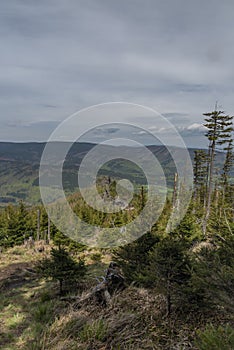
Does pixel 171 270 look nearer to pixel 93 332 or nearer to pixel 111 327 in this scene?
pixel 111 327

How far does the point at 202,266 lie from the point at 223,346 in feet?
5.34

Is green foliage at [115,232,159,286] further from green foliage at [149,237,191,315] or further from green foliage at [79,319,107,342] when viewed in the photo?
green foliage at [79,319,107,342]

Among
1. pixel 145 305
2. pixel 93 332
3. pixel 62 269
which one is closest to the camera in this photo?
pixel 93 332

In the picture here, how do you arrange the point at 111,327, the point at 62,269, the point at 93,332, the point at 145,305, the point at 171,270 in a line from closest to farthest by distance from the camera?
the point at 93,332 → the point at 111,327 → the point at 171,270 → the point at 145,305 → the point at 62,269

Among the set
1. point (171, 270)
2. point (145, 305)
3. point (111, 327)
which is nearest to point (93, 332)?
point (111, 327)

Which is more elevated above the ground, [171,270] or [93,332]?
[171,270]

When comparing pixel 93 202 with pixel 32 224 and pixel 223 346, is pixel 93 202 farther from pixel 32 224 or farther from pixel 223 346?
pixel 223 346

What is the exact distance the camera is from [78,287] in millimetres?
11680

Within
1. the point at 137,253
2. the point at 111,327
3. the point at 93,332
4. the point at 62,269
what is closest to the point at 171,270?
the point at 111,327

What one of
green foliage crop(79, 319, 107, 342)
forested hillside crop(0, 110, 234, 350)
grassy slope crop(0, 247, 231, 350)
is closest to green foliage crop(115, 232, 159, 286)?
forested hillside crop(0, 110, 234, 350)

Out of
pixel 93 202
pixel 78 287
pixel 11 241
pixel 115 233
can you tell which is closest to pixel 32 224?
pixel 11 241

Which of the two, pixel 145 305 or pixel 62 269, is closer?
pixel 145 305

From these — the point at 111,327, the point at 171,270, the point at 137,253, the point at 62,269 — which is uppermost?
the point at 171,270

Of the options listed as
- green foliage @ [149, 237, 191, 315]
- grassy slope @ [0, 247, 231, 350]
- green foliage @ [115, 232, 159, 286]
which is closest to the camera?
grassy slope @ [0, 247, 231, 350]
